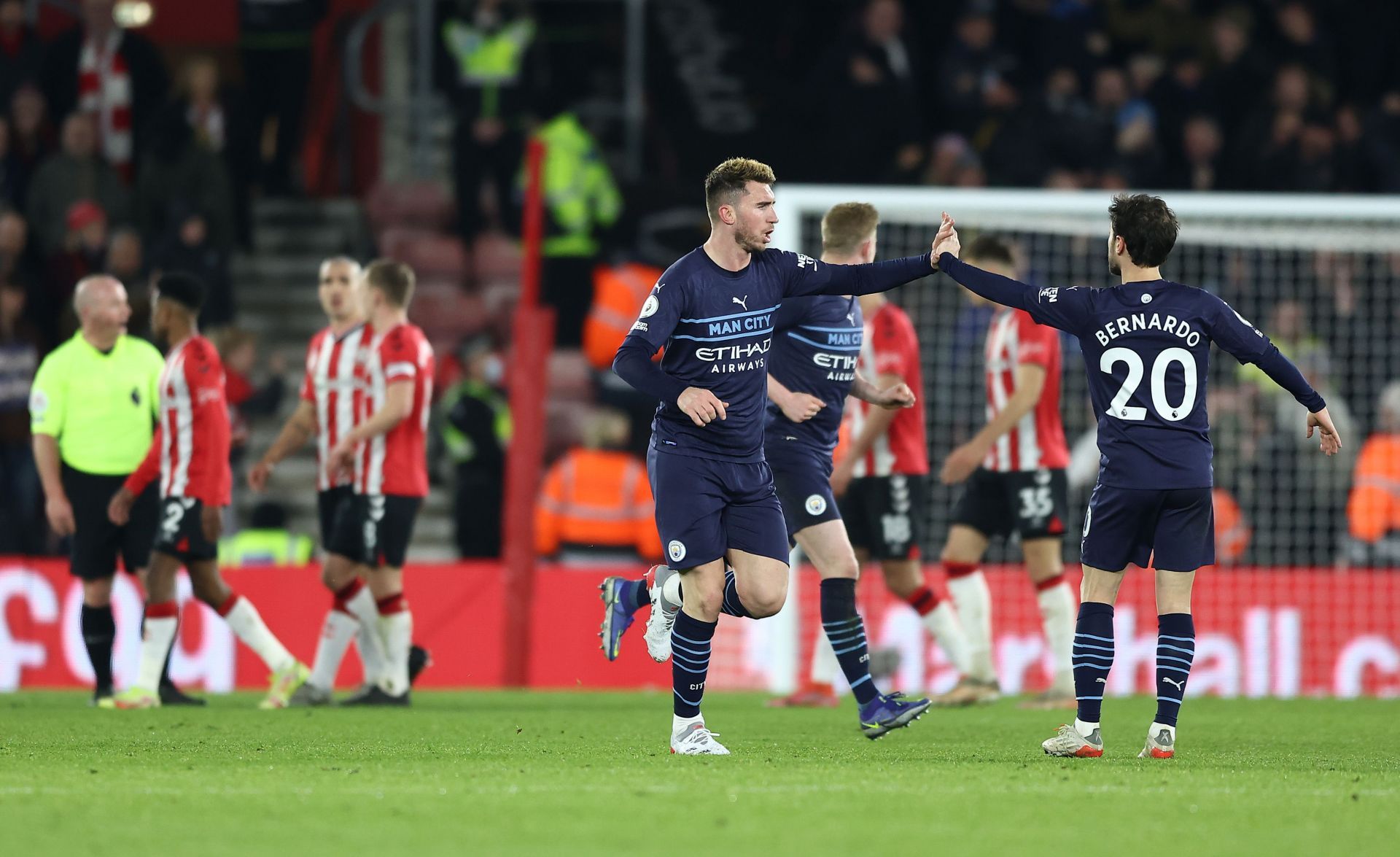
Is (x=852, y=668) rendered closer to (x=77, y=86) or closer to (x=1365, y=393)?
(x=1365, y=393)

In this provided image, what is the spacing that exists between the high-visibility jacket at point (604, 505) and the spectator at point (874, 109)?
170 inches

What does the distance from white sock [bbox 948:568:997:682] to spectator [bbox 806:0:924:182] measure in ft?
21.9

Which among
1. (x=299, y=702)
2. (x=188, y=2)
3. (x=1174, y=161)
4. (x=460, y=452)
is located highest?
(x=188, y=2)

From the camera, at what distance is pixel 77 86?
52.9 feet

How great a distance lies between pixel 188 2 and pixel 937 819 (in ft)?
49.8

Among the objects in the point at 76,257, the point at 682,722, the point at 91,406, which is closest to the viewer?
the point at 682,722

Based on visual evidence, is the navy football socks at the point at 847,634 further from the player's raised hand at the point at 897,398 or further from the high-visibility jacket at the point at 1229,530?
the high-visibility jacket at the point at 1229,530

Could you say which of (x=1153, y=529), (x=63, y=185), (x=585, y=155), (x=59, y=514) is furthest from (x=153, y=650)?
(x=585, y=155)

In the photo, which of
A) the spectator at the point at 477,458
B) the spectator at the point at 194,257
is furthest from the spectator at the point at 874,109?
the spectator at the point at 194,257

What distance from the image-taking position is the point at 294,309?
→ 55.9ft

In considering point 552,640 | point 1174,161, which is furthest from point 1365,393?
point 552,640

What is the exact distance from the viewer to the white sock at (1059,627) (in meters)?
10.1

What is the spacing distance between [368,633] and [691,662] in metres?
3.66

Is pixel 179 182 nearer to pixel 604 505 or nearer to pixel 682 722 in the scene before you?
pixel 604 505
